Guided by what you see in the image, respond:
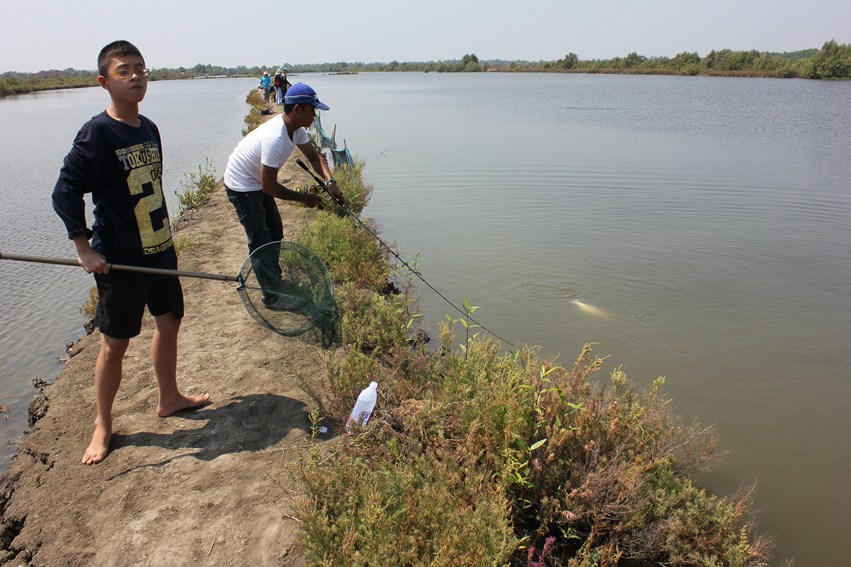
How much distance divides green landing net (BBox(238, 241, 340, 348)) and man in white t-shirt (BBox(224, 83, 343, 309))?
35mm

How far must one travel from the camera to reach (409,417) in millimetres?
3527

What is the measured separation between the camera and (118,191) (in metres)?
3.13

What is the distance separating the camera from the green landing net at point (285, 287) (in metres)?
4.05

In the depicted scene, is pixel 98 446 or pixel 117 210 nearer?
pixel 117 210

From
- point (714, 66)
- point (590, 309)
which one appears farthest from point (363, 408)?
point (714, 66)

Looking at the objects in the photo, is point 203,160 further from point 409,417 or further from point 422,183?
point 409,417

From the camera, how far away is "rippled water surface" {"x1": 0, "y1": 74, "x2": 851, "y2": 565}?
14.6 ft

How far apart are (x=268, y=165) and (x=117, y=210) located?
141 cm

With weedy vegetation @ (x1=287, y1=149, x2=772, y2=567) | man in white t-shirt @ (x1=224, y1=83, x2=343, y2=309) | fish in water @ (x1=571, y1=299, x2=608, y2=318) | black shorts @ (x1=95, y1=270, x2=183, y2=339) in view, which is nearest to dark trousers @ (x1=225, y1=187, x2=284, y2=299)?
man in white t-shirt @ (x1=224, y1=83, x2=343, y2=309)

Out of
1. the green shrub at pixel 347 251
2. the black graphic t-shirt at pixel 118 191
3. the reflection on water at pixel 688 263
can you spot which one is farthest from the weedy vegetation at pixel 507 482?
the green shrub at pixel 347 251

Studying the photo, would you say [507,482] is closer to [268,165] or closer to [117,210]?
[117,210]

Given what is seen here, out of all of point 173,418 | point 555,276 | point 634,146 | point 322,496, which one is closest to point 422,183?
point 555,276

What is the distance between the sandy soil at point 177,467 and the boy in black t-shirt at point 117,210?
0.91 feet

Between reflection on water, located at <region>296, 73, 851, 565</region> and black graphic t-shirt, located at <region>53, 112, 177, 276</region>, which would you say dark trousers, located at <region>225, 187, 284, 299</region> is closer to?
black graphic t-shirt, located at <region>53, 112, 177, 276</region>
